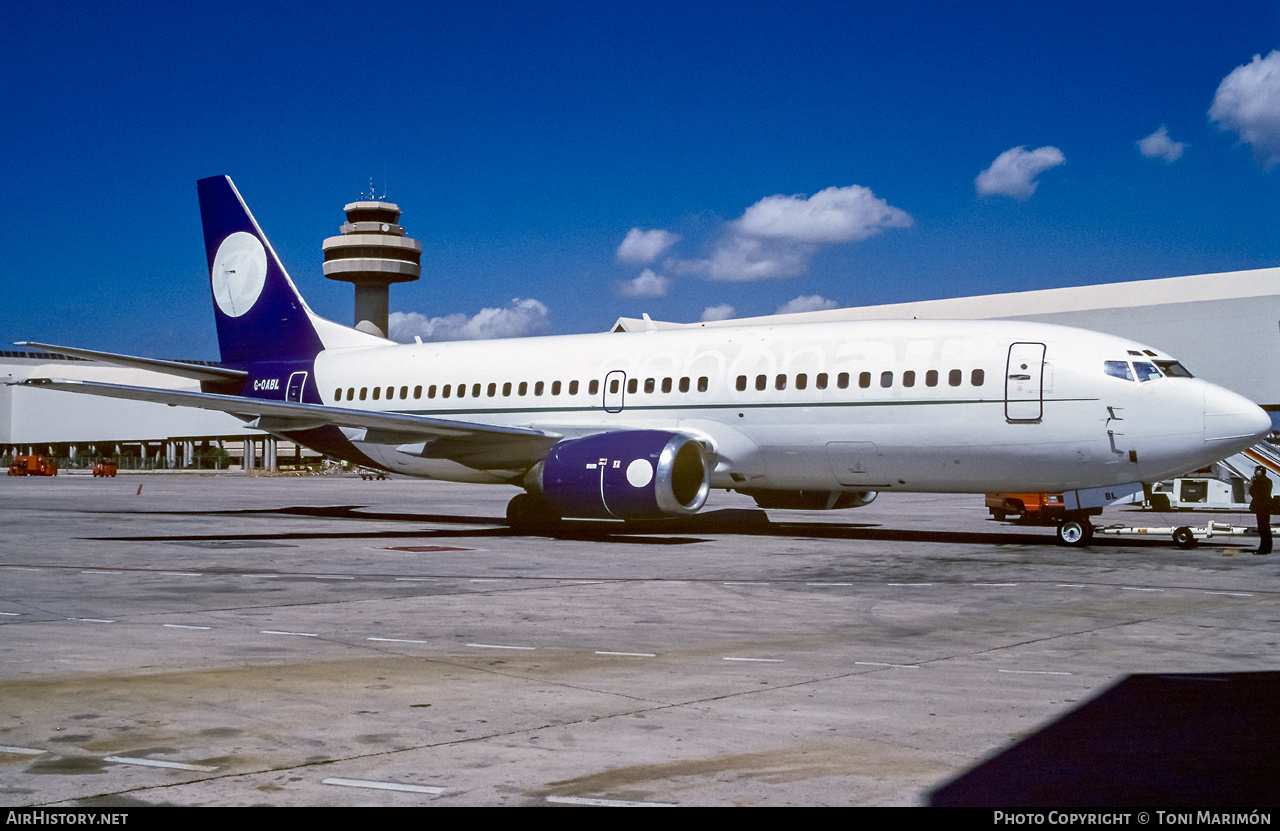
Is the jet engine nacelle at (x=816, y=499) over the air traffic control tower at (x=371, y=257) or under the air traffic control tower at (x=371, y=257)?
under

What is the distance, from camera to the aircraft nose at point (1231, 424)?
16.7 meters

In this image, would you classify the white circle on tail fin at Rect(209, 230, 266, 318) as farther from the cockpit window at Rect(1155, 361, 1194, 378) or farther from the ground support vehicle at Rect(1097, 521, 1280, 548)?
the cockpit window at Rect(1155, 361, 1194, 378)

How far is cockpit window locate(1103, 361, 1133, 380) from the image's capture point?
688 inches

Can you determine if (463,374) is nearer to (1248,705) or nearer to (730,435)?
(730,435)

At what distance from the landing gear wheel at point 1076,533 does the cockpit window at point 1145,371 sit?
279 cm

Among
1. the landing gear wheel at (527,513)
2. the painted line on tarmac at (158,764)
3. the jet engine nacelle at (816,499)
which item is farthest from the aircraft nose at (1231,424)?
the painted line on tarmac at (158,764)

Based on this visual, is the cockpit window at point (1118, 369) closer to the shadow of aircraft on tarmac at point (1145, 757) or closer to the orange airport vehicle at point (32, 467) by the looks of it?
the shadow of aircraft on tarmac at point (1145, 757)

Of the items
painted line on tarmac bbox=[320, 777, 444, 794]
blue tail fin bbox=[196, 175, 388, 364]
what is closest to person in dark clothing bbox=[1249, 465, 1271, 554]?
painted line on tarmac bbox=[320, 777, 444, 794]

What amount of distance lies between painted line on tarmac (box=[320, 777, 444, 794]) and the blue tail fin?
933 inches

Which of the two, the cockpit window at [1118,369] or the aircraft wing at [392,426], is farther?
the aircraft wing at [392,426]

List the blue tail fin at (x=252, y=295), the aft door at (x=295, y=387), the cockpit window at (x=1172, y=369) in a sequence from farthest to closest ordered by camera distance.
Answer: the blue tail fin at (x=252, y=295)
the aft door at (x=295, y=387)
the cockpit window at (x=1172, y=369)

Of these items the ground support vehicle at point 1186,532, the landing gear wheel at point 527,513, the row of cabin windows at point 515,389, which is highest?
the row of cabin windows at point 515,389

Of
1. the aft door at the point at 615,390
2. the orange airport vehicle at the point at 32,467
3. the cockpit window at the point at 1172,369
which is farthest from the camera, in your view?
the orange airport vehicle at the point at 32,467

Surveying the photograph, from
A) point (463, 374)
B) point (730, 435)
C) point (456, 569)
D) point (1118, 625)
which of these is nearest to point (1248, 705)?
point (1118, 625)
